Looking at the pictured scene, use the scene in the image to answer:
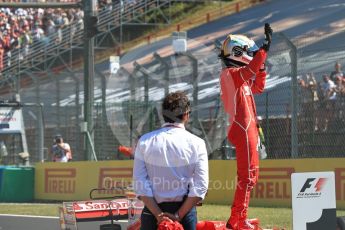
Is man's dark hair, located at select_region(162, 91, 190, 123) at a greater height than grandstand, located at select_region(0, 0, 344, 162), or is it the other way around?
grandstand, located at select_region(0, 0, 344, 162)

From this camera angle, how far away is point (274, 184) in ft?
52.0

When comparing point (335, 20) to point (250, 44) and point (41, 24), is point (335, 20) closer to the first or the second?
point (41, 24)

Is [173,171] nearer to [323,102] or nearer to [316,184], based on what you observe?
[316,184]

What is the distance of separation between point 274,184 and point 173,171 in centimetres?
956

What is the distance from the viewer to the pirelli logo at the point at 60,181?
2014 centimetres

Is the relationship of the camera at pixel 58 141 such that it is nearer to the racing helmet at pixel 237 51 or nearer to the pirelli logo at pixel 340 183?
the pirelli logo at pixel 340 183

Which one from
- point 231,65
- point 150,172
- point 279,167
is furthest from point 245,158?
point 279,167

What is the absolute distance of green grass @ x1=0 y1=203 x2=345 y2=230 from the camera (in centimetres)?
1252

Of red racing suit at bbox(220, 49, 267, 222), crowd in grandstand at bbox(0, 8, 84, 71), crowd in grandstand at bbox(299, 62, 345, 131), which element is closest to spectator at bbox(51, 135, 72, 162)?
crowd in grandstand at bbox(299, 62, 345, 131)

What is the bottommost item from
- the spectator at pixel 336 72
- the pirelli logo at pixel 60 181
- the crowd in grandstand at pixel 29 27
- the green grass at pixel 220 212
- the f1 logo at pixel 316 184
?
the green grass at pixel 220 212

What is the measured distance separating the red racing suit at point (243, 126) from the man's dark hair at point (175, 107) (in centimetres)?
207

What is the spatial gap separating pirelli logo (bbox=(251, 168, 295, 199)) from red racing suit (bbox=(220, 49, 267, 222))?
276 inches

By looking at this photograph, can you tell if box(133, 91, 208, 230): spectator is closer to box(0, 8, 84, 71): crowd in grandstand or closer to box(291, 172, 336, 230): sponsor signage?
box(291, 172, 336, 230): sponsor signage

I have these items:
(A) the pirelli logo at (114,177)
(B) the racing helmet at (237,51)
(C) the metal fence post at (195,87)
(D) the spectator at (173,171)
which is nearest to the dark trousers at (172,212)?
(D) the spectator at (173,171)
